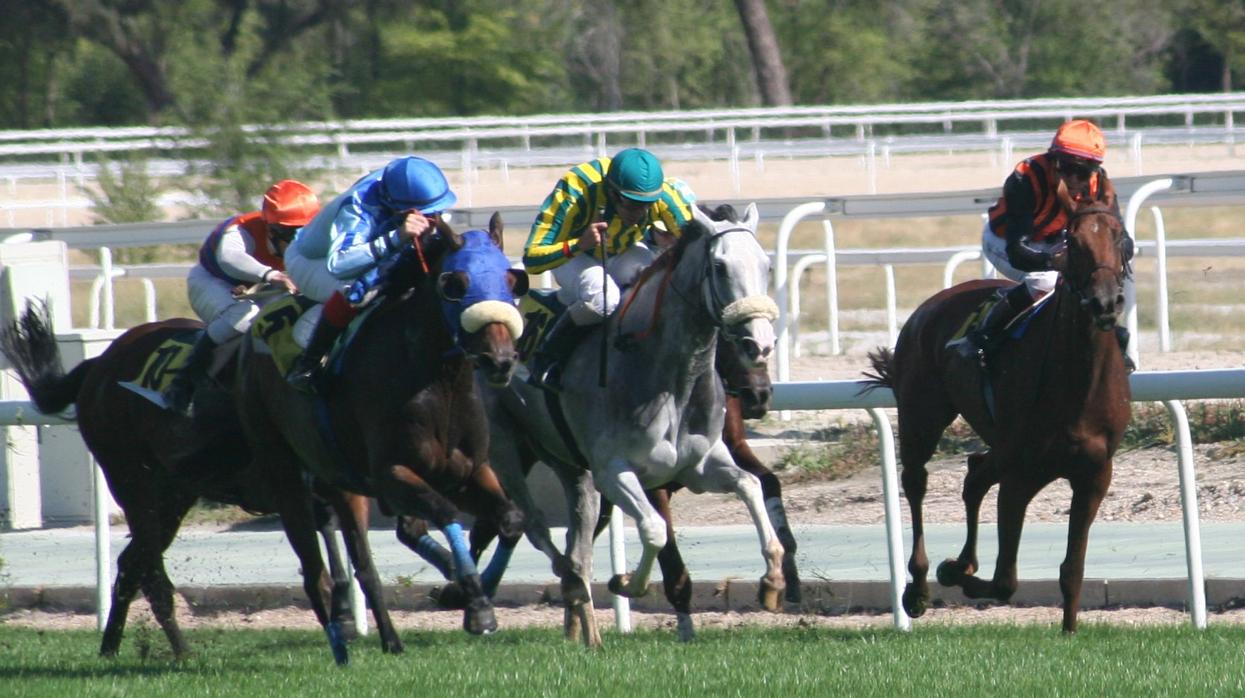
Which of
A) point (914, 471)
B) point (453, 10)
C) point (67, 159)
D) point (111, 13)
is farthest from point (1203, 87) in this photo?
point (914, 471)

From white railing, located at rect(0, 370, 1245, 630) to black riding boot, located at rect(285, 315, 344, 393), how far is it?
1.79m

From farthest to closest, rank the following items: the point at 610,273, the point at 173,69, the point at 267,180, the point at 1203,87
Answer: the point at 1203,87
the point at 173,69
the point at 267,180
the point at 610,273

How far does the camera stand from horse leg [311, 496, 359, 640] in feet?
25.2

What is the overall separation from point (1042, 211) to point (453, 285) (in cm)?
264

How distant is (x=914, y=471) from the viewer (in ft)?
28.5

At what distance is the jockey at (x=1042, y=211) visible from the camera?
7.71m

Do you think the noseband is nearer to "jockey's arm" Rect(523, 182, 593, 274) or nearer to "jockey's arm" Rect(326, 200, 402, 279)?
"jockey's arm" Rect(523, 182, 593, 274)

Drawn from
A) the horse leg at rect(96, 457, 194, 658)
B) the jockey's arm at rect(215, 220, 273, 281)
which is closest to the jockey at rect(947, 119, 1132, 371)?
the jockey's arm at rect(215, 220, 273, 281)

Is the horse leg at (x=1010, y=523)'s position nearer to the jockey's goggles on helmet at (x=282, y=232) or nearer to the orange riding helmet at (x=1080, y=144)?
the orange riding helmet at (x=1080, y=144)

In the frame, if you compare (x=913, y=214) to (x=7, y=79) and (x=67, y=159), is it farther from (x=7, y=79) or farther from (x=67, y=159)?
(x=7, y=79)

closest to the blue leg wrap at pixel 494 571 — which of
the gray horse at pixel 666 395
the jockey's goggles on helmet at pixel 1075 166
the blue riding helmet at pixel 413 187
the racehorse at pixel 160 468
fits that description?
the gray horse at pixel 666 395

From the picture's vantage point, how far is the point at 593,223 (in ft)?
25.6

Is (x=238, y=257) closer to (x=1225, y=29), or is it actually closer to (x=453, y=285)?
(x=453, y=285)

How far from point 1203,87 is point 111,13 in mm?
27002
